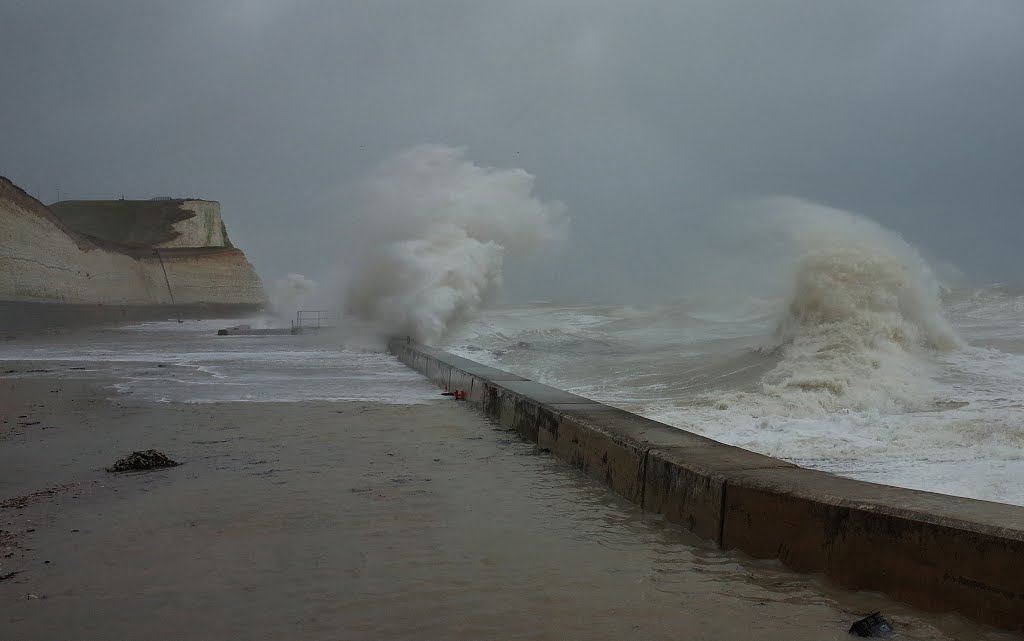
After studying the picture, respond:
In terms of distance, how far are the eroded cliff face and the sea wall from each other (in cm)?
3496

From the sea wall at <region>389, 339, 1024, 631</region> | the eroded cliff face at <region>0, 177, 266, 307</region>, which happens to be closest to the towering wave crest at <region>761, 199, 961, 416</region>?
the sea wall at <region>389, 339, 1024, 631</region>

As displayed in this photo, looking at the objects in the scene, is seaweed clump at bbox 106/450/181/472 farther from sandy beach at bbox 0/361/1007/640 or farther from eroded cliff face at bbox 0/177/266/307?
eroded cliff face at bbox 0/177/266/307

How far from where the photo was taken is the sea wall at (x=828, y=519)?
2.59 meters

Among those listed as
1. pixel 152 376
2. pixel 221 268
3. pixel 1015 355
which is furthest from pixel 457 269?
pixel 221 268

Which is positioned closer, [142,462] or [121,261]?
[142,462]

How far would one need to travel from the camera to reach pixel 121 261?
49188mm

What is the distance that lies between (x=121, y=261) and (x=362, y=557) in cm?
5124

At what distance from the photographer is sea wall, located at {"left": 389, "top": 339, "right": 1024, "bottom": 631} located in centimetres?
259

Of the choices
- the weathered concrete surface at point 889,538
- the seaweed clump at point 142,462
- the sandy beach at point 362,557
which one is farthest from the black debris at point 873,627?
the seaweed clump at point 142,462

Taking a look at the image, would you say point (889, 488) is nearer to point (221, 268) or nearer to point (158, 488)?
point (158, 488)

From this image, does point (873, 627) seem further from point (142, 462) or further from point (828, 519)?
point (142, 462)

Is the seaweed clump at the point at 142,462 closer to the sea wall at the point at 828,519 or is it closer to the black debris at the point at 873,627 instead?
the sea wall at the point at 828,519

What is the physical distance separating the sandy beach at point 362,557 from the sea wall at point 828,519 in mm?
95

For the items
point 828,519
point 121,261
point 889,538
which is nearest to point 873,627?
point 889,538
